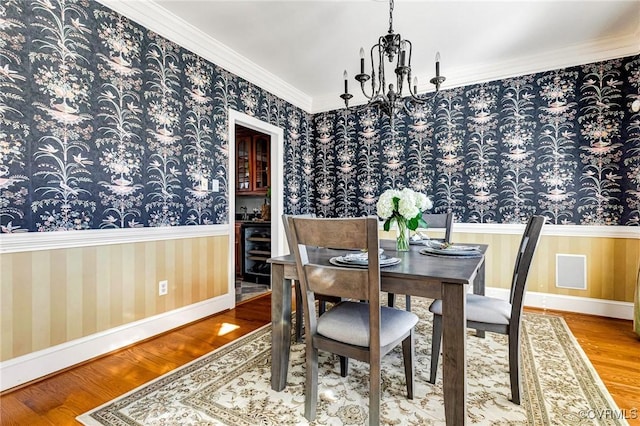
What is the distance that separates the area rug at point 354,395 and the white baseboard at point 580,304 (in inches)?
43.5

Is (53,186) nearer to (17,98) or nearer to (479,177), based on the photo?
(17,98)

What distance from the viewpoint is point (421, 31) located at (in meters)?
2.73

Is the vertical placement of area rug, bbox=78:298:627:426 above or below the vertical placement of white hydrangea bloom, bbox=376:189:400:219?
below

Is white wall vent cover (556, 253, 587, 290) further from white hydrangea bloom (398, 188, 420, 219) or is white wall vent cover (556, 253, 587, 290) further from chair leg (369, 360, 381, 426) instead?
chair leg (369, 360, 381, 426)

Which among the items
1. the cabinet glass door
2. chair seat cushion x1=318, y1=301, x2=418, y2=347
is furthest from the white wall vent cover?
the cabinet glass door

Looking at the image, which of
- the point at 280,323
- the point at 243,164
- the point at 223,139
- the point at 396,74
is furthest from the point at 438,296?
the point at 243,164

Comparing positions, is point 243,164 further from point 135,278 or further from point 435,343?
point 435,343

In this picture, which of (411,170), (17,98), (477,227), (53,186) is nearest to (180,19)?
(17,98)

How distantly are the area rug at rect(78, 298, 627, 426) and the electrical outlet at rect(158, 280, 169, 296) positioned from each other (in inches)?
29.5

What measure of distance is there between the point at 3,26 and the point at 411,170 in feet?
11.8

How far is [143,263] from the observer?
241 cm

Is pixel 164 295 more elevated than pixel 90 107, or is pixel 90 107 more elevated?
pixel 90 107

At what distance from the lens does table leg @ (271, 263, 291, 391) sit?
1641 millimetres

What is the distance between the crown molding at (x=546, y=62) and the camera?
283 cm
